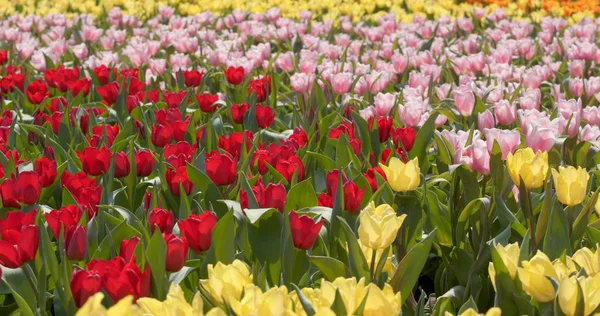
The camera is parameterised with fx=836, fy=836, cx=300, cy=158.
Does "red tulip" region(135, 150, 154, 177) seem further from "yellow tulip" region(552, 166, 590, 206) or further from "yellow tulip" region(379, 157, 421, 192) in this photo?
"yellow tulip" region(552, 166, 590, 206)

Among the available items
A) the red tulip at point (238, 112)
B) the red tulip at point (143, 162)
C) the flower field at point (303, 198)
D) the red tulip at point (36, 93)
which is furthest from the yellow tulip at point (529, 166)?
the red tulip at point (36, 93)

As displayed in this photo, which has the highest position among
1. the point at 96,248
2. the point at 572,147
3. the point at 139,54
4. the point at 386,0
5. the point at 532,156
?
the point at 532,156

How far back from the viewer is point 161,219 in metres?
2.02

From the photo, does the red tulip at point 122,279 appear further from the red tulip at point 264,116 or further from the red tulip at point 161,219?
the red tulip at point 264,116

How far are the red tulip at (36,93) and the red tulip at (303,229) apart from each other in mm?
2347

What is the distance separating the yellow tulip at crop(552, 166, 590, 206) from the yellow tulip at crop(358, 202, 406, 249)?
525mm

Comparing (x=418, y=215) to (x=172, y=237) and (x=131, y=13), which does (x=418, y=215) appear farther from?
(x=131, y=13)

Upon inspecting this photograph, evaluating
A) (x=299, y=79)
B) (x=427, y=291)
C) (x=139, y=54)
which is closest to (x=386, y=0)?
(x=139, y=54)

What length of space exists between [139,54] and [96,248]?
10.3 feet

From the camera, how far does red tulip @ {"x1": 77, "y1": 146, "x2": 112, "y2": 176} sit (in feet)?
8.41

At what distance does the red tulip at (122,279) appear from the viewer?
1.60 m

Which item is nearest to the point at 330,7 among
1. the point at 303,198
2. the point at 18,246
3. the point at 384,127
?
the point at 384,127

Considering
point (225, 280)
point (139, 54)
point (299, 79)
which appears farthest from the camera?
point (139, 54)

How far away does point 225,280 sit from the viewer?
1.52 metres
